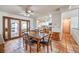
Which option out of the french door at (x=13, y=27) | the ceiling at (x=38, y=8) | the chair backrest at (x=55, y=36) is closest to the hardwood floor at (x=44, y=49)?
the chair backrest at (x=55, y=36)

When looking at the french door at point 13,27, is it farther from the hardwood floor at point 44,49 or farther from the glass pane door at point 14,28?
the hardwood floor at point 44,49

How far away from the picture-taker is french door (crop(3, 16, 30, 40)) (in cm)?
442

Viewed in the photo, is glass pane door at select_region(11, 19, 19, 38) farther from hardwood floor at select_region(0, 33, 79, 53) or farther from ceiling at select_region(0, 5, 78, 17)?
ceiling at select_region(0, 5, 78, 17)

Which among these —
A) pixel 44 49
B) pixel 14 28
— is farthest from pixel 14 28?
pixel 44 49

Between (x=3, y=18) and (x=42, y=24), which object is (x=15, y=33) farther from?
(x=42, y=24)

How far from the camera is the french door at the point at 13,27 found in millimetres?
4415

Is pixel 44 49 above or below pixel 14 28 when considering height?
below

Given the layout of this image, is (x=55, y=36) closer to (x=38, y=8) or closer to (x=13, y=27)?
(x=38, y=8)

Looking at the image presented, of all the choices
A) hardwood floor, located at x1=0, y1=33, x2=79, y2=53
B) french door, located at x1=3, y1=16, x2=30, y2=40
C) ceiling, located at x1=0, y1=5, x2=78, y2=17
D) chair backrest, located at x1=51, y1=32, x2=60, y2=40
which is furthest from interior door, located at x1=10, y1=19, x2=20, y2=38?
chair backrest, located at x1=51, y1=32, x2=60, y2=40

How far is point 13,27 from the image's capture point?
511 centimetres
